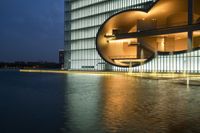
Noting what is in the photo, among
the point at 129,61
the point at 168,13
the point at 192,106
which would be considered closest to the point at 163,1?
the point at 168,13

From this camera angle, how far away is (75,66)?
4454 inches

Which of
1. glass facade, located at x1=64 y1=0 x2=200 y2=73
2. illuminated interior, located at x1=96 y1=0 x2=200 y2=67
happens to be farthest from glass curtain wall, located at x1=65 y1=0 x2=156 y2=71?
illuminated interior, located at x1=96 y1=0 x2=200 y2=67

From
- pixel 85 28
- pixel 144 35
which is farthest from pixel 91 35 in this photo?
pixel 144 35

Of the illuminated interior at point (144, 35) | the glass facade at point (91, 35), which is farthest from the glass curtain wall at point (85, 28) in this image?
the illuminated interior at point (144, 35)

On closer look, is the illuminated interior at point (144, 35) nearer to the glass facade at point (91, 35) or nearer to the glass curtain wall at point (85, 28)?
the glass facade at point (91, 35)

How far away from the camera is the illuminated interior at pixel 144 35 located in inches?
2968

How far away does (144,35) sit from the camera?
75.8 m

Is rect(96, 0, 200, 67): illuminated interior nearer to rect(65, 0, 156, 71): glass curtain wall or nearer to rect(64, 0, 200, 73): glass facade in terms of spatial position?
rect(64, 0, 200, 73): glass facade

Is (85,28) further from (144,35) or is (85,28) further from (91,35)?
(144,35)

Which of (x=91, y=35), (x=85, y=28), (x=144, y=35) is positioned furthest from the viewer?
(x=85, y=28)

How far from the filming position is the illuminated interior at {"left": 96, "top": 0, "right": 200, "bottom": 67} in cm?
7538

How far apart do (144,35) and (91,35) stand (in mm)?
31076

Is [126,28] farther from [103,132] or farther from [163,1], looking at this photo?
[103,132]

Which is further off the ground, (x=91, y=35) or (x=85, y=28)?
(x=85, y=28)
